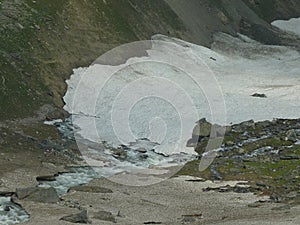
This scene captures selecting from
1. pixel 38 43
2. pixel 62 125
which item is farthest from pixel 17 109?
pixel 38 43

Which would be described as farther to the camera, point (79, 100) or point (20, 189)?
point (79, 100)

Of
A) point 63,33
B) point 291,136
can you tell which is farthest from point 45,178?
point 63,33

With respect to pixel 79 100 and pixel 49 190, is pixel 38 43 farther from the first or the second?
pixel 49 190

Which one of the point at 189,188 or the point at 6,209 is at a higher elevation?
the point at 6,209

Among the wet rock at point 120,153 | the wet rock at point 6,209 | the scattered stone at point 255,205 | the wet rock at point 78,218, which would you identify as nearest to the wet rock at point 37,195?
the wet rock at point 6,209

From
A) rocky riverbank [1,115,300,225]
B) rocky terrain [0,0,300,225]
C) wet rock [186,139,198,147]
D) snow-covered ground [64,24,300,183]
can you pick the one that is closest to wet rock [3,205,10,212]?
rocky terrain [0,0,300,225]

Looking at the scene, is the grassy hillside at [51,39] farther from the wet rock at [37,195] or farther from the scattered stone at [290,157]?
the scattered stone at [290,157]

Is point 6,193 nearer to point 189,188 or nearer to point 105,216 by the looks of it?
point 105,216

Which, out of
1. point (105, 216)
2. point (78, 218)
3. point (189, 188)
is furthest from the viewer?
point (189, 188)
